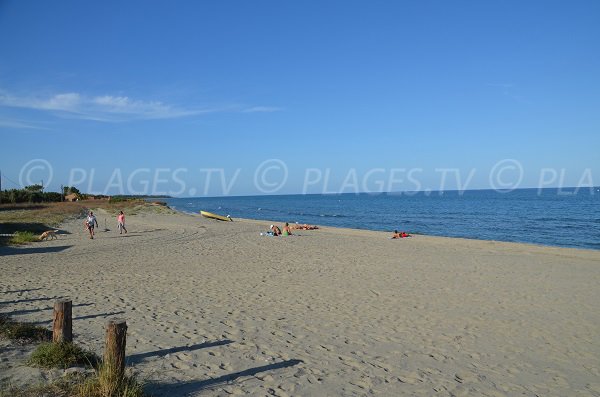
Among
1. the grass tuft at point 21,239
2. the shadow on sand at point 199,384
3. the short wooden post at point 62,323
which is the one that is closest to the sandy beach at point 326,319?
the shadow on sand at point 199,384

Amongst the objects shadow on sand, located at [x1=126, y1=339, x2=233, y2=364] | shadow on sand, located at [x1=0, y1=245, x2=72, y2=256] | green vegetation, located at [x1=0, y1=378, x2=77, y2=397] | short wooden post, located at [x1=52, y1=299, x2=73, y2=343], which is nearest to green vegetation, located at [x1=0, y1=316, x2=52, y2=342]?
short wooden post, located at [x1=52, y1=299, x2=73, y2=343]

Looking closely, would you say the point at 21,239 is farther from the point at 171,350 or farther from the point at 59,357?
the point at 59,357

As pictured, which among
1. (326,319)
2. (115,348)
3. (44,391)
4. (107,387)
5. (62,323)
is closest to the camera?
(107,387)

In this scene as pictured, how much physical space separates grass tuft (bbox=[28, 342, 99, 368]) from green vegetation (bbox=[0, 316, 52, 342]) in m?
0.78

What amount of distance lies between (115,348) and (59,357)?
1026 mm

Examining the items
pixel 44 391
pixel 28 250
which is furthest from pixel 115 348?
pixel 28 250

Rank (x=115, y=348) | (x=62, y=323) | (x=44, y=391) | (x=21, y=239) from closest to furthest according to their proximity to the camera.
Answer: (x=44, y=391), (x=115, y=348), (x=62, y=323), (x=21, y=239)

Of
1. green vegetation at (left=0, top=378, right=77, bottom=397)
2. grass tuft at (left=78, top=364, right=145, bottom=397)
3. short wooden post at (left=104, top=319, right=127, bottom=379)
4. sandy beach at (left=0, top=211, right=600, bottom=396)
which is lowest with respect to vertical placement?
sandy beach at (left=0, top=211, right=600, bottom=396)

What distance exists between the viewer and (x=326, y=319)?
7691 millimetres

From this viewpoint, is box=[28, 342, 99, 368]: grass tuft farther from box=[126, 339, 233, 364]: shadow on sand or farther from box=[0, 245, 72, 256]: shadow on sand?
box=[0, 245, 72, 256]: shadow on sand

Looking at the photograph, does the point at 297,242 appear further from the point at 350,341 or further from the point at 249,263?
the point at 350,341

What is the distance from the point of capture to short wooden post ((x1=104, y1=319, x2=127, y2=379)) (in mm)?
4055

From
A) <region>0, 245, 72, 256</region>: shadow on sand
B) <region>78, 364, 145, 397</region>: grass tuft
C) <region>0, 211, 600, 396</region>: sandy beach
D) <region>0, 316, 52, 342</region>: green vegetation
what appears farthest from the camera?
<region>0, 245, 72, 256</region>: shadow on sand

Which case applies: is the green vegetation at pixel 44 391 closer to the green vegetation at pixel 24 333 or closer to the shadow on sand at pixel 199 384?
the shadow on sand at pixel 199 384
